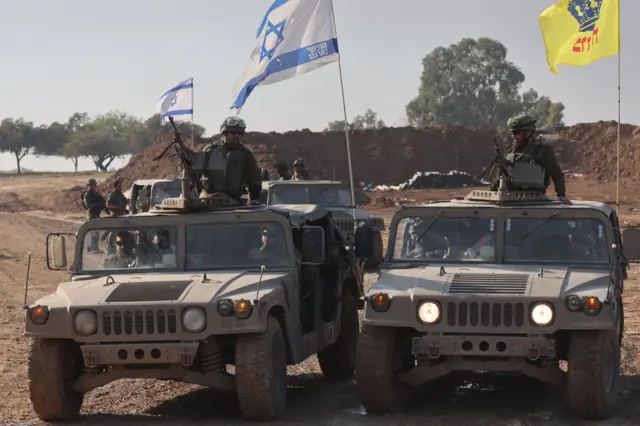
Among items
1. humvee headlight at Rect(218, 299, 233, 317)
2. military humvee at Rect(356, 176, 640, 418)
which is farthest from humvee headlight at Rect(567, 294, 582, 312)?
humvee headlight at Rect(218, 299, 233, 317)

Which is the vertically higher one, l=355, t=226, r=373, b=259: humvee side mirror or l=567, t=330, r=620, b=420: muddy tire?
l=355, t=226, r=373, b=259: humvee side mirror

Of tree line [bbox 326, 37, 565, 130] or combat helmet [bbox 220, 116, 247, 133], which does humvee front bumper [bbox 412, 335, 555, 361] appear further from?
tree line [bbox 326, 37, 565, 130]

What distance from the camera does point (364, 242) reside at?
32.3ft

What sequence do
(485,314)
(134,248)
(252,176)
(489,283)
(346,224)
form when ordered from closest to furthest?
(485,314) → (489,283) → (134,248) → (252,176) → (346,224)

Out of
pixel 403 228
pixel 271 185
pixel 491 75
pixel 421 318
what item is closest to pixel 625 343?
pixel 403 228

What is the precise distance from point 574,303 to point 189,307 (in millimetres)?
2654

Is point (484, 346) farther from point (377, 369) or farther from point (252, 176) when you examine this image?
point (252, 176)

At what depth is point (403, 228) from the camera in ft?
32.9

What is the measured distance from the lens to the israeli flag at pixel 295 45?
14.5 metres

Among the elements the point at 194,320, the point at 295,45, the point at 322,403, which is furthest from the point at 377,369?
the point at 295,45

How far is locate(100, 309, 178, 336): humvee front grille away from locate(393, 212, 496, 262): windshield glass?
6.78 ft

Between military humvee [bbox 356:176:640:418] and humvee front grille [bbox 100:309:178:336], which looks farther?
humvee front grille [bbox 100:309:178:336]

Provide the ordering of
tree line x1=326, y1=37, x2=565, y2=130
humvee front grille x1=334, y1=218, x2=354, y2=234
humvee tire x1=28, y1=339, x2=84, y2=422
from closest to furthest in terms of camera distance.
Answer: humvee tire x1=28, y1=339, x2=84, y2=422 → humvee front grille x1=334, y1=218, x2=354, y2=234 → tree line x1=326, y1=37, x2=565, y2=130

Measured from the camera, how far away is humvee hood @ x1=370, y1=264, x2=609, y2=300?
876 centimetres
